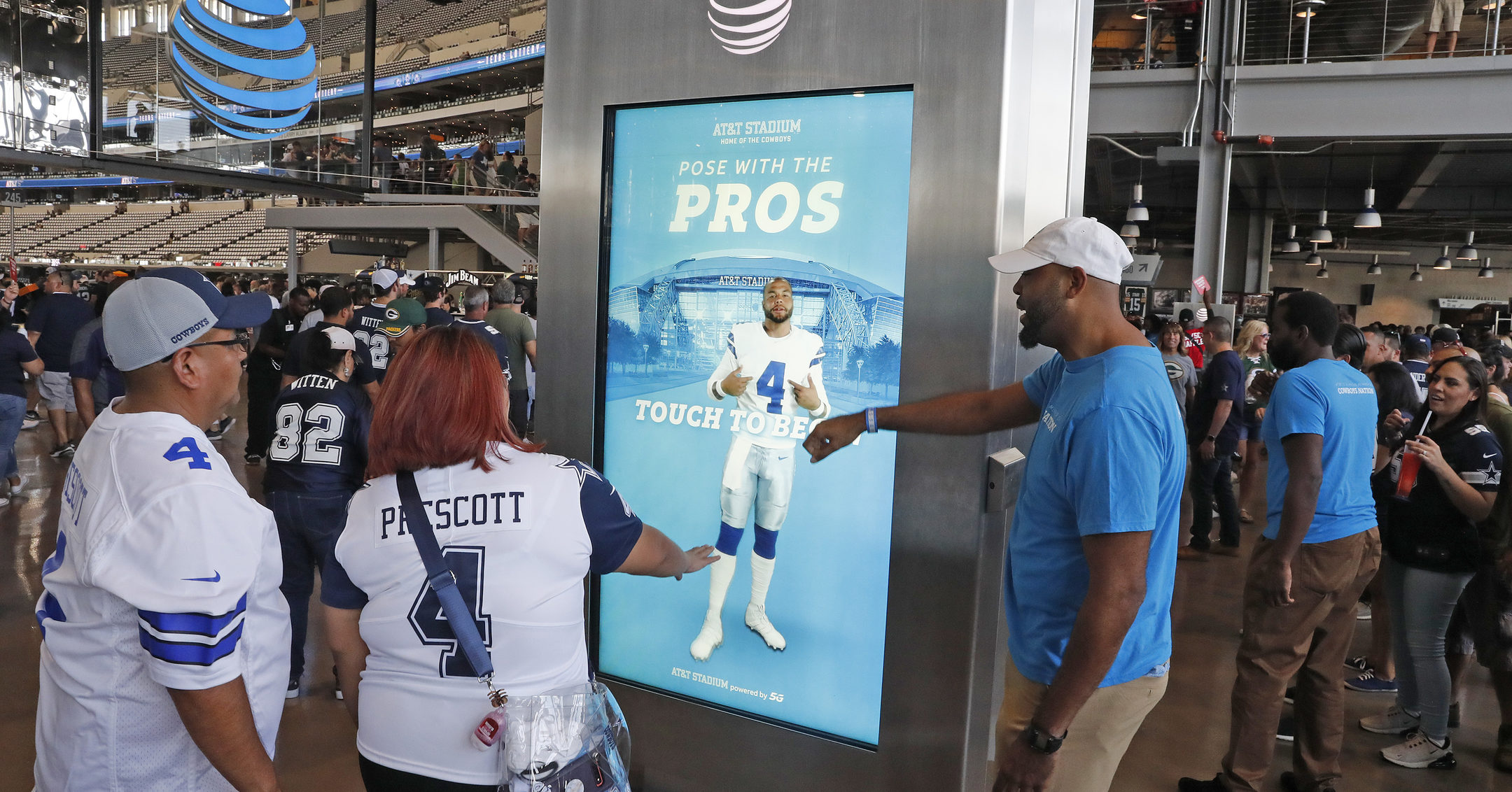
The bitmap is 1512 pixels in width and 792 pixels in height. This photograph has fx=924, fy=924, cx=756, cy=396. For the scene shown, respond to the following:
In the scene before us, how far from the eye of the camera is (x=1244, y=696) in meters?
3.15

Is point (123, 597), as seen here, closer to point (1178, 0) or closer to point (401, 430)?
point (401, 430)

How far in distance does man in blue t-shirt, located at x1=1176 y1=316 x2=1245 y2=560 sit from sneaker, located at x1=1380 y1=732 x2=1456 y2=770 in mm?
3185

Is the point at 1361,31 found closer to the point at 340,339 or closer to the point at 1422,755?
the point at 1422,755

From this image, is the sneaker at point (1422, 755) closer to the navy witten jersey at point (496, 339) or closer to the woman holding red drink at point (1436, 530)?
the woman holding red drink at point (1436, 530)

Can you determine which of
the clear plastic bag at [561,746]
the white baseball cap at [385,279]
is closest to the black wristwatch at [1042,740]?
the clear plastic bag at [561,746]

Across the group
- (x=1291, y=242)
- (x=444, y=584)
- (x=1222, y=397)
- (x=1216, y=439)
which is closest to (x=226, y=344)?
(x=444, y=584)

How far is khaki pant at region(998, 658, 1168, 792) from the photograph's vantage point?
1.87 m

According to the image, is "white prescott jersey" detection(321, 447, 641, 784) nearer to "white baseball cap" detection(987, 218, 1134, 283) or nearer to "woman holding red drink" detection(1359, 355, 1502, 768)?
"white baseball cap" detection(987, 218, 1134, 283)

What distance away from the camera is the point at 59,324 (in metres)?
7.80

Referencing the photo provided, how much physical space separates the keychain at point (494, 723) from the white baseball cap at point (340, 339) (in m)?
2.68

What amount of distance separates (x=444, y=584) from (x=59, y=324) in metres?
8.33

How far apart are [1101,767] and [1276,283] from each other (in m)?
31.5

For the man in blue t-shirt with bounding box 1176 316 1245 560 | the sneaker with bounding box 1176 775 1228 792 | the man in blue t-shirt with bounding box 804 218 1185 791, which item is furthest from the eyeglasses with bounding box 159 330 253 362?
the man in blue t-shirt with bounding box 1176 316 1245 560

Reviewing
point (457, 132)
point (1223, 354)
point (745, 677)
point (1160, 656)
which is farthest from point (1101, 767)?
point (457, 132)
